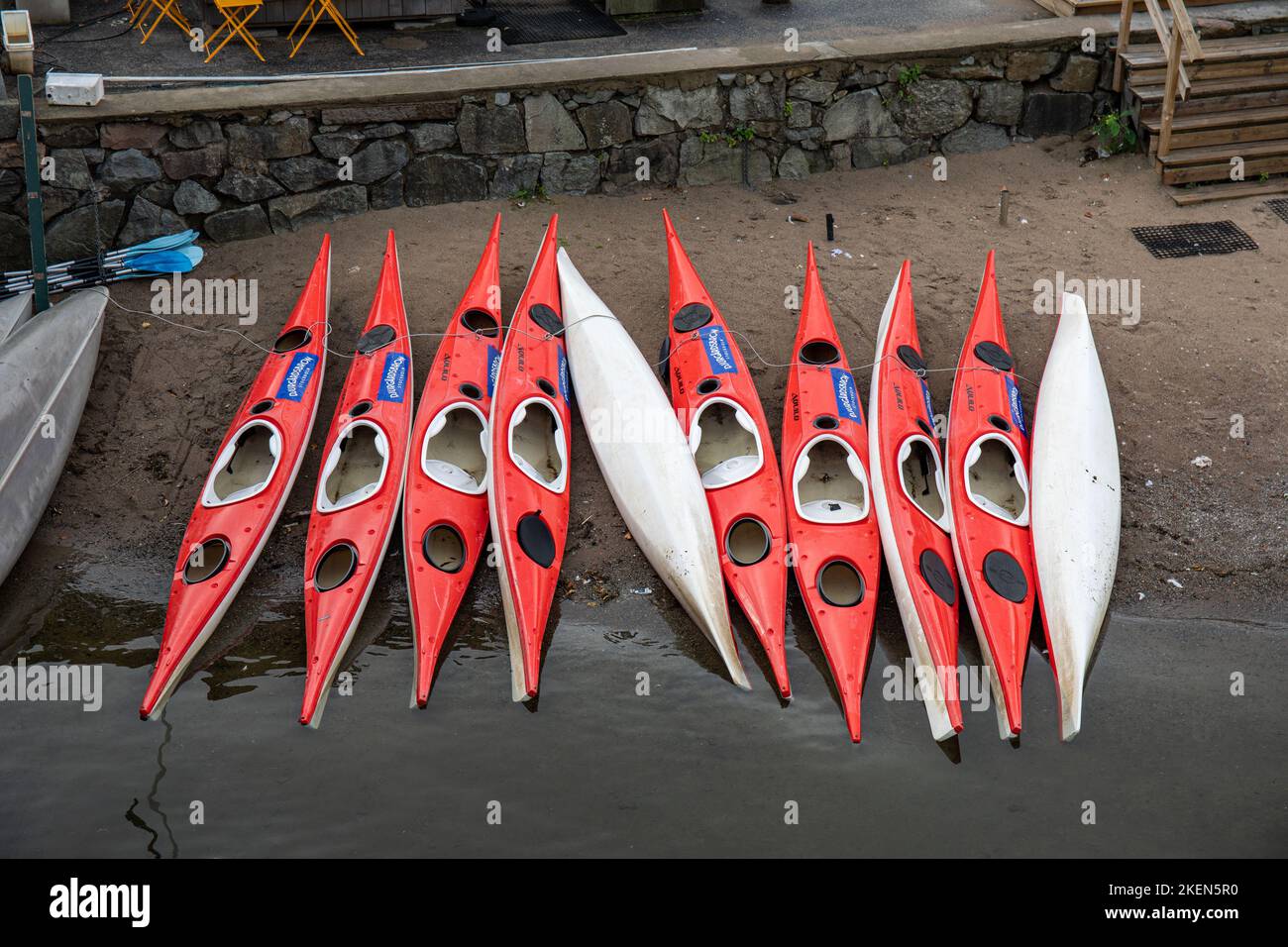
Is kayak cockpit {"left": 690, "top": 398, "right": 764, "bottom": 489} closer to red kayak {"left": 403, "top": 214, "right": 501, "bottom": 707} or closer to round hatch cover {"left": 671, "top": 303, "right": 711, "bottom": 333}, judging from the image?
round hatch cover {"left": 671, "top": 303, "right": 711, "bottom": 333}

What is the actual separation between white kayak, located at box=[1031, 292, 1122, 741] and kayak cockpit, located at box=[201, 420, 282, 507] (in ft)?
12.6

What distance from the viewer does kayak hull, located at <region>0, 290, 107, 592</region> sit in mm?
6020

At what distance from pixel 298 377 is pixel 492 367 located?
105 cm

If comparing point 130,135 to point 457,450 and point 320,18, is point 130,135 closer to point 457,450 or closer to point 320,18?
point 320,18

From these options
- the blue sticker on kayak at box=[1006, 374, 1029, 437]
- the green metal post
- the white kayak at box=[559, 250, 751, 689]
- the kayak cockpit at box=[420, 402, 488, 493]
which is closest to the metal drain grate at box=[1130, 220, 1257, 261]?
the blue sticker on kayak at box=[1006, 374, 1029, 437]

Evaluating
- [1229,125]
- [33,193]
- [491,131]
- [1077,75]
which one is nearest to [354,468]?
[33,193]

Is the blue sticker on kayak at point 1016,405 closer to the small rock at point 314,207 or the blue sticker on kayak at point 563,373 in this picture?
the blue sticker on kayak at point 563,373

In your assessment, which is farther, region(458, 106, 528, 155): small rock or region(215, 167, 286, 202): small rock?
region(458, 106, 528, 155): small rock

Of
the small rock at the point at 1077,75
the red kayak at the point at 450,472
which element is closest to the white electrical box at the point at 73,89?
the red kayak at the point at 450,472

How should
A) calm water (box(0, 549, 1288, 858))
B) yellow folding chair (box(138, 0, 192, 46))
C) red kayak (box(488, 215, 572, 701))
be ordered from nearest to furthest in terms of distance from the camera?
calm water (box(0, 549, 1288, 858)) → red kayak (box(488, 215, 572, 701)) → yellow folding chair (box(138, 0, 192, 46))

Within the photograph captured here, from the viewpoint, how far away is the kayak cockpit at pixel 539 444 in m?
6.22

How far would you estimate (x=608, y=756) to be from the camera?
17.2 feet
